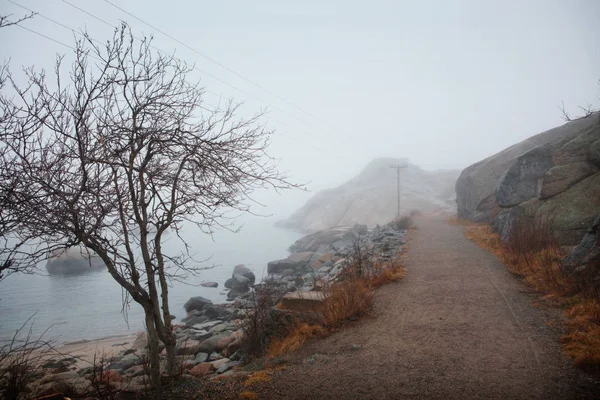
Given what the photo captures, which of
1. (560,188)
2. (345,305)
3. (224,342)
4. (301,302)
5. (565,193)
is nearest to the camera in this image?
(345,305)

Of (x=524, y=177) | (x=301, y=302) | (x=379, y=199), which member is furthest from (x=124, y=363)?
(x=379, y=199)


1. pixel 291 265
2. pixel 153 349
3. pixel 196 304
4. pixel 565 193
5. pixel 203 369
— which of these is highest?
pixel 565 193

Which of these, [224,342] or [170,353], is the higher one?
[170,353]

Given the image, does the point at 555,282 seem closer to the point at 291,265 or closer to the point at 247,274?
the point at 291,265

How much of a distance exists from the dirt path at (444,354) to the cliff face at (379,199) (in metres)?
41.7

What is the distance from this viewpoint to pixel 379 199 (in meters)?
57.2

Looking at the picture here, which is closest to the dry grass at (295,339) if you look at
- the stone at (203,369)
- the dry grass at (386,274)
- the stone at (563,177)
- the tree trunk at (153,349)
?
the stone at (203,369)

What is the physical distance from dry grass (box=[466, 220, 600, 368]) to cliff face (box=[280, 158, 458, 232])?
1490 inches

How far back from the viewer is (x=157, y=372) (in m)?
4.55

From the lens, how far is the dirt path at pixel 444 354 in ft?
13.2

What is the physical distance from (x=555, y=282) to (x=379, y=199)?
167ft

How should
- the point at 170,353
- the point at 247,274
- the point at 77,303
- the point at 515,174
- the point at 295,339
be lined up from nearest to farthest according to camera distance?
the point at 170,353 < the point at 295,339 < the point at 515,174 < the point at 77,303 < the point at 247,274

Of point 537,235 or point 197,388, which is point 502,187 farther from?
point 197,388

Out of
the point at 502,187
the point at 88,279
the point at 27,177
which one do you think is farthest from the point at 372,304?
the point at 88,279
